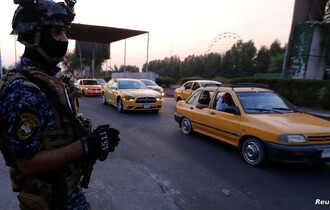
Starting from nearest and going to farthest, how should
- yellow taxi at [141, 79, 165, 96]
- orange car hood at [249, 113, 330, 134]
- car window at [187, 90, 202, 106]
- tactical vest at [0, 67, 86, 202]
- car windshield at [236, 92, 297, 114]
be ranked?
1. tactical vest at [0, 67, 86, 202]
2. orange car hood at [249, 113, 330, 134]
3. car windshield at [236, 92, 297, 114]
4. car window at [187, 90, 202, 106]
5. yellow taxi at [141, 79, 165, 96]

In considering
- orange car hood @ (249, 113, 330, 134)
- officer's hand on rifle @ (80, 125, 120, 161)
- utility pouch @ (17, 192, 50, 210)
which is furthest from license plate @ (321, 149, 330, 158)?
utility pouch @ (17, 192, 50, 210)

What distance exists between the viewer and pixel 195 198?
2988 mm

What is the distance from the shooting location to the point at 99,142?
4.43 feet

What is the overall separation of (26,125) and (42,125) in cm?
12

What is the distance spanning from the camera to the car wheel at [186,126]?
6.18 metres

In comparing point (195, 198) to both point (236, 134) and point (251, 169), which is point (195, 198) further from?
point (236, 134)

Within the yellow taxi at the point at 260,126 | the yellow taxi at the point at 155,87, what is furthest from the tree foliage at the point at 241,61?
the yellow taxi at the point at 260,126

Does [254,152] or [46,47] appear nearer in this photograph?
[46,47]

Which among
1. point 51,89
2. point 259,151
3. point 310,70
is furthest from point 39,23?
point 310,70

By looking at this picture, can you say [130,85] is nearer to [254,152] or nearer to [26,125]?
[254,152]

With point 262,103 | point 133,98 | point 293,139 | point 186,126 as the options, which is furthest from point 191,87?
point 293,139

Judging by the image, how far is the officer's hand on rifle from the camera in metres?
1.32

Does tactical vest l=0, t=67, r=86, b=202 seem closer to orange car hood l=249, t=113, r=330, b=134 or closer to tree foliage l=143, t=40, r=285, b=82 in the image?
orange car hood l=249, t=113, r=330, b=134

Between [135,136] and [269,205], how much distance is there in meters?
3.94
